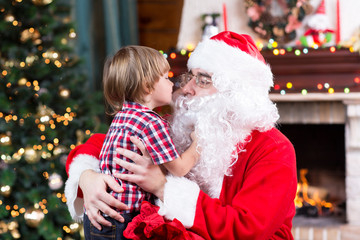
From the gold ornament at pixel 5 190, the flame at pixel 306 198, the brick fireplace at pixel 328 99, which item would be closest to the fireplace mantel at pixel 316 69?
the brick fireplace at pixel 328 99

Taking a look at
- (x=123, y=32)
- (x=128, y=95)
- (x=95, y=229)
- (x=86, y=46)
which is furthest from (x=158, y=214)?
(x=123, y=32)

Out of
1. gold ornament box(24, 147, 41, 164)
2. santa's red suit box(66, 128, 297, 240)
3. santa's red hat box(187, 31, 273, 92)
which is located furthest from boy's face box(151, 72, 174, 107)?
gold ornament box(24, 147, 41, 164)

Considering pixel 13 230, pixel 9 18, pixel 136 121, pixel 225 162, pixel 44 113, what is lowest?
pixel 13 230

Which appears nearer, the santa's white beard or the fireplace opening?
the santa's white beard

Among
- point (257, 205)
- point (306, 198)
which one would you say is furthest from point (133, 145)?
point (306, 198)

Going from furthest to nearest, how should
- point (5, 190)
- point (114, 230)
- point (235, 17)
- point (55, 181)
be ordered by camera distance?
point (235, 17), point (55, 181), point (5, 190), point (114, 230)

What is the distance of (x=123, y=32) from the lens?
446 cm

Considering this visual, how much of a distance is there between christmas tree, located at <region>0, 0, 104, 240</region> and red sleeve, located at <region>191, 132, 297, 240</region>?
1.75 metres

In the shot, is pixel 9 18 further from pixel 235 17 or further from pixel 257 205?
pixel 257 205

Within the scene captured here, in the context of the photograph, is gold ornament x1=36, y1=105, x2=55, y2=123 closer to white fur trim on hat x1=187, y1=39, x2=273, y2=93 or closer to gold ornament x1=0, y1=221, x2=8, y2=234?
gold ornament x1=0, y1=221, x2=8, y2=234

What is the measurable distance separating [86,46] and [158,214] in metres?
3.05

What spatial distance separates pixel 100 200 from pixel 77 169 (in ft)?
0.87

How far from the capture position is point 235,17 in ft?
11.1

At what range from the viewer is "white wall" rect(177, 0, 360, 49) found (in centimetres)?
317
